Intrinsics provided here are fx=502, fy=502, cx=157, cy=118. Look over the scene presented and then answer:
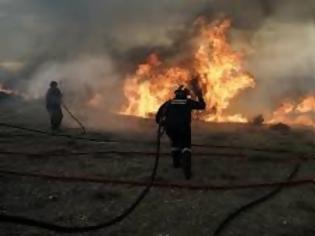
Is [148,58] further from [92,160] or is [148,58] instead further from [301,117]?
[92,160]

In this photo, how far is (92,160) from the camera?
13.8m

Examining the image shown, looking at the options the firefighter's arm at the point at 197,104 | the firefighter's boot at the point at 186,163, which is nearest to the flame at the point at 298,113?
the firefighter's arm at the point at 197,104

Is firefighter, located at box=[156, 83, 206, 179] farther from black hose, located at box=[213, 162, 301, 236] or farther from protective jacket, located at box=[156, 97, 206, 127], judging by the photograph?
black hose, located at box=[213, 162, 301, 236]

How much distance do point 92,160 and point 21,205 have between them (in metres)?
3.98

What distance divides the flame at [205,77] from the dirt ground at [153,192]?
8806 millimetres

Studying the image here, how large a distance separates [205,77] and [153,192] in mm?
15891

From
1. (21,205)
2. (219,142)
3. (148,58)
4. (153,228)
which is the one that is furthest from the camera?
(148,58)

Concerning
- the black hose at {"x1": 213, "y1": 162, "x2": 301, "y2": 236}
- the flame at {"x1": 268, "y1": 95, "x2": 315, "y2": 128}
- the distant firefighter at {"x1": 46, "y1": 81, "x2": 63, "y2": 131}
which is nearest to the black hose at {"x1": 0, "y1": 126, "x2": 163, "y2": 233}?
the black hose at {"x1": 213, "y1": 162, "x2": 301, "y2": 236}

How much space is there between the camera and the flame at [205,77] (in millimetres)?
25922

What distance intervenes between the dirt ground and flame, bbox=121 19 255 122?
8.81 m

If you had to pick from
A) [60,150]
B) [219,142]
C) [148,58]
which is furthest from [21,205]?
[148,58]

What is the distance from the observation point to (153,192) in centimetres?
1073

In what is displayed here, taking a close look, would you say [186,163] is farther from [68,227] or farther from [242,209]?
[68,227]

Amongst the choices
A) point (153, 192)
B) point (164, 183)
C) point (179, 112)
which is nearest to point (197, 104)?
point (179, 112)
